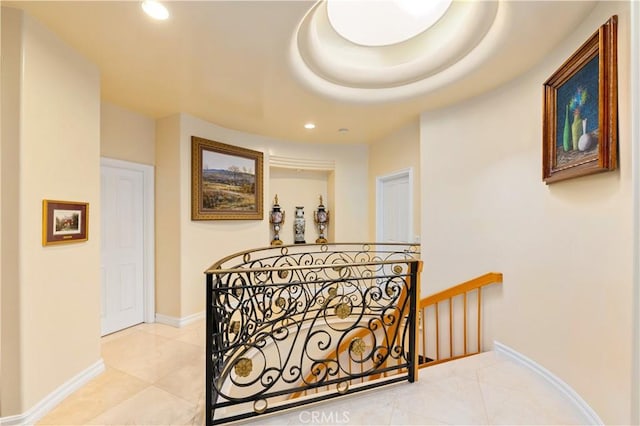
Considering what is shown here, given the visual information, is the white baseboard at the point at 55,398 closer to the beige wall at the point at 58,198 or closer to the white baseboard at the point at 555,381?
the beige wall at the point at 58,198

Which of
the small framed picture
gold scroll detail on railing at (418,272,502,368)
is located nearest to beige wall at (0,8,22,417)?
the small framed picture

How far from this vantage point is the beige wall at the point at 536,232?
4.96ft

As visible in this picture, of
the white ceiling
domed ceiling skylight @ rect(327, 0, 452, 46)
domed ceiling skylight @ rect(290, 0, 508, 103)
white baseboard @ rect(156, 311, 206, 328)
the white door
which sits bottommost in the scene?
white baseboard @ rect(156, 311, 206, 328)

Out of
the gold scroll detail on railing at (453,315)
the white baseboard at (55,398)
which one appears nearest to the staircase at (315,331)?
the gold scroll detail on railing at (453,315)

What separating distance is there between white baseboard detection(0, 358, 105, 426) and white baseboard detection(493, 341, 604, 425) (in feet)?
11.4

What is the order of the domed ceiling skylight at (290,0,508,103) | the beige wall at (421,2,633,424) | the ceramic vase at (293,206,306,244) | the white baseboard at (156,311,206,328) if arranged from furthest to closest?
the ceramic vase at (293,206,306,244) → the white baseboard at (156,311,206,328) → the domed ceiling skylight at (290,0,508,103) → the beige wall at (421,2,633,424)

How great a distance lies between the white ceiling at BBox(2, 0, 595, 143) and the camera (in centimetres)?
174

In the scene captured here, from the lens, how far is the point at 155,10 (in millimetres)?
1696

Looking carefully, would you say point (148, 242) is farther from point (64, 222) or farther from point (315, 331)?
point (315, 331)

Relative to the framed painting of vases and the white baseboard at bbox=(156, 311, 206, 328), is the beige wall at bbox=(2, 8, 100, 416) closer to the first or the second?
the white baseboard at bbox=(156, 311, 206, 328)

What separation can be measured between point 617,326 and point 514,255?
1027mm

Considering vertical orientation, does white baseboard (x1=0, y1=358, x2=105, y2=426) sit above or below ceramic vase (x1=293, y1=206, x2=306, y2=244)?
below

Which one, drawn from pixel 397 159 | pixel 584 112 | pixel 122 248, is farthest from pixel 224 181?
pixel 584 112

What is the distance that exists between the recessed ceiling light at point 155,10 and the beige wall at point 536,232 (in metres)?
2.61
